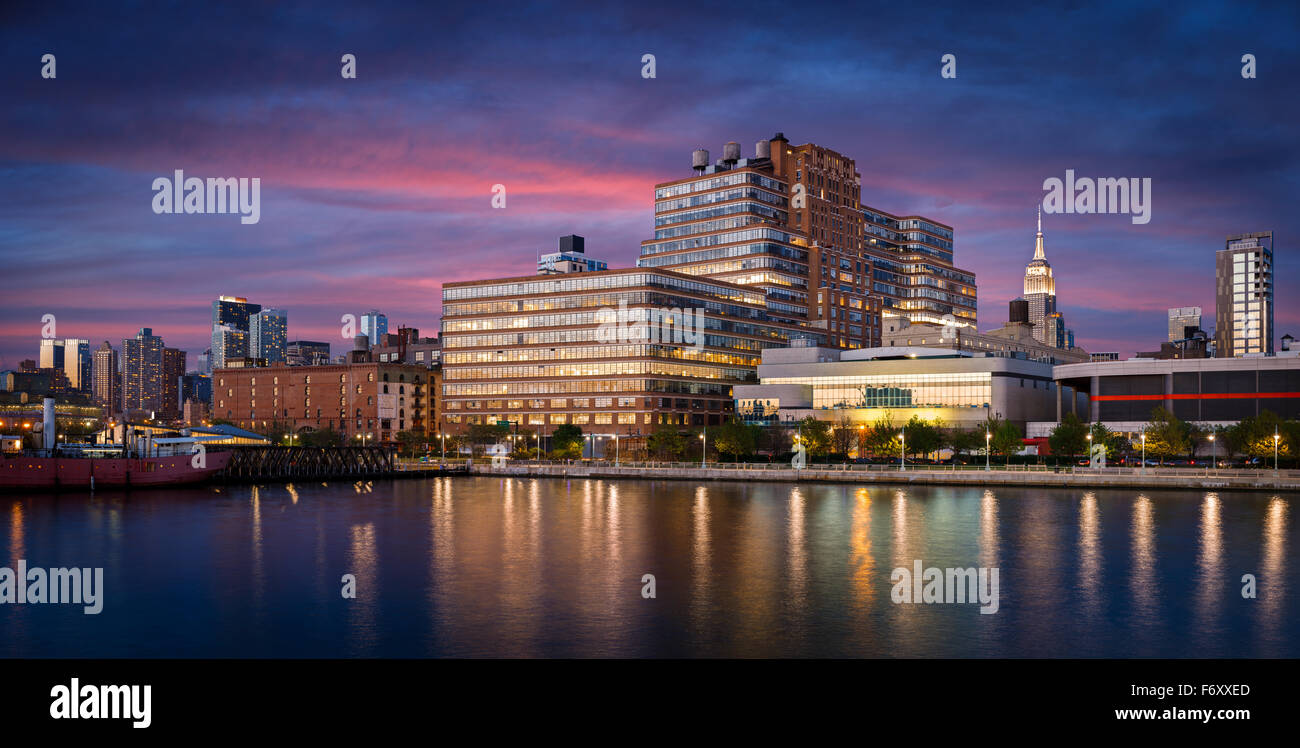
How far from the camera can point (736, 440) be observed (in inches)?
5837

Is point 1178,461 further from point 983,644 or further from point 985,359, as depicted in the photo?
point 983,644

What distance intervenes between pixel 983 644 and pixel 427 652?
1913 cm

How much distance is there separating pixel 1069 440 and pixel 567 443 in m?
76.8

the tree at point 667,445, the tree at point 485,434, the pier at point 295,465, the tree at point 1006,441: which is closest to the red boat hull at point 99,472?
the pier at point 295,465

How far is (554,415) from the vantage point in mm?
191125

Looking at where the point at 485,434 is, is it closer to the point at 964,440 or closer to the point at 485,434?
the point at 485,434

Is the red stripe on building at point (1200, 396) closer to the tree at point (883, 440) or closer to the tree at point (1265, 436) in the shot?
the tree at point (1265, 436)

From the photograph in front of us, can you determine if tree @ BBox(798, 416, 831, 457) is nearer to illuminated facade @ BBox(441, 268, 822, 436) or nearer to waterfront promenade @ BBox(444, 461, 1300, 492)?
waterfront promenade @ BBox(444, 461, 1300, 492)

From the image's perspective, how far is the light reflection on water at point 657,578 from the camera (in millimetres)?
35344

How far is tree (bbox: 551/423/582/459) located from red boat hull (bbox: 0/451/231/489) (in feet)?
191

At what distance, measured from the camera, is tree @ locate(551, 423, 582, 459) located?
165 meters

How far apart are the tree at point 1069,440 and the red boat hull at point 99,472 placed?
110 m

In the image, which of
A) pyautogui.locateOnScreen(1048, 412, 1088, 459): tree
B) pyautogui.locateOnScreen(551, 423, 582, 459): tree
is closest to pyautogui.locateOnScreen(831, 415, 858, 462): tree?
pyautogui.locateOnScreen(1048, 412, 1088, 459): tree
